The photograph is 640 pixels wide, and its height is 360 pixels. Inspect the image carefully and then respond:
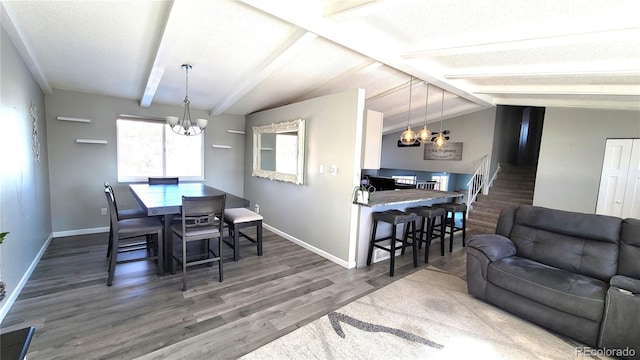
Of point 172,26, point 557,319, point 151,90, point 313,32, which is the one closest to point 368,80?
point 313,32

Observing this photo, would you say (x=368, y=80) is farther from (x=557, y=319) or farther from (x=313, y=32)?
(x=557, y=319)

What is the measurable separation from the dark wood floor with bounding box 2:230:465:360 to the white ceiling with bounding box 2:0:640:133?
2.39 m

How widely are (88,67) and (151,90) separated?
2.34 feet

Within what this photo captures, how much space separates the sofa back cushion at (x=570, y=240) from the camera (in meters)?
2.42

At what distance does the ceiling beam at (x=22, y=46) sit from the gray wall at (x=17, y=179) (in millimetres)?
63

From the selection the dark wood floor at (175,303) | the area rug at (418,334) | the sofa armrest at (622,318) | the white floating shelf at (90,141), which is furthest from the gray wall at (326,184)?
the white floating shelf at (90,141)

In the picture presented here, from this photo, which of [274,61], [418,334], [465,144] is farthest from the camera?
[465,144]

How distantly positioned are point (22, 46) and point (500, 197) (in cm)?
829

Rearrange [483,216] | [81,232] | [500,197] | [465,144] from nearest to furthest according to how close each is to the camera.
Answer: [81,232] < [483,216] < [500,197] < [465,144]

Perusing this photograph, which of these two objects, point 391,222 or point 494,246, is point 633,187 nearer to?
point 494,246

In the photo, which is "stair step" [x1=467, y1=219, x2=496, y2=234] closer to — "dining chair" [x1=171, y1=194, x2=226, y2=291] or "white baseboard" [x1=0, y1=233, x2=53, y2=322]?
"dining chair" [x1=171, y1=194, x2=226, y2=291]

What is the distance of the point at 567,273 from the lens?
2404 mm

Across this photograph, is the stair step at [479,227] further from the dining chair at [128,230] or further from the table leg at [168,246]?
the dining chair at [128,230]

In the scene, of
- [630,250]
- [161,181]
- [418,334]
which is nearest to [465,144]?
[630,250]
